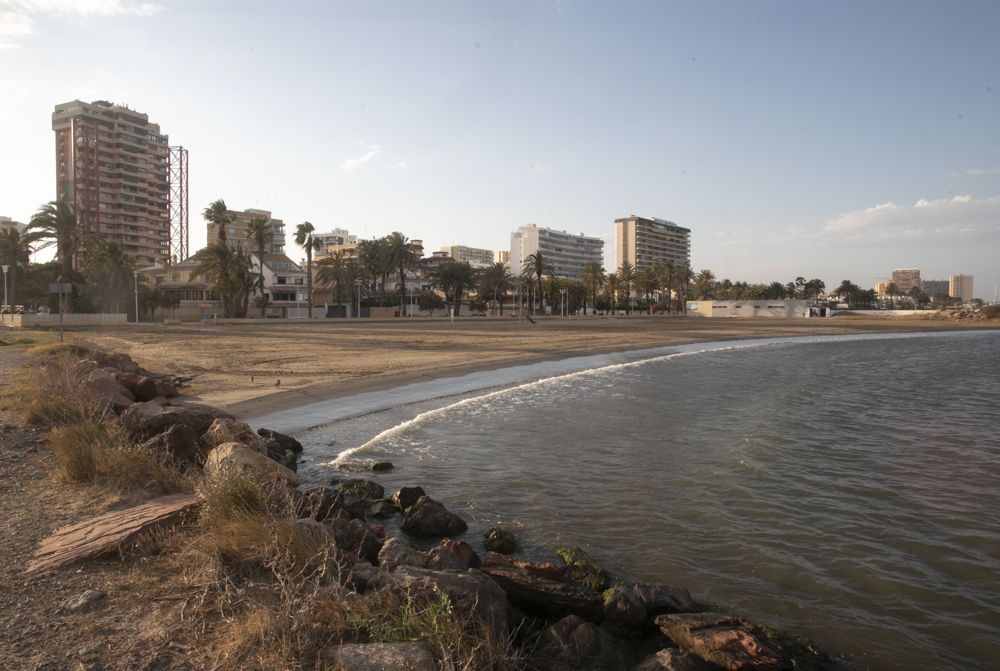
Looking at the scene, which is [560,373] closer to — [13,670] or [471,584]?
[471,584]

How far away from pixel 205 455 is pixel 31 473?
191 cm

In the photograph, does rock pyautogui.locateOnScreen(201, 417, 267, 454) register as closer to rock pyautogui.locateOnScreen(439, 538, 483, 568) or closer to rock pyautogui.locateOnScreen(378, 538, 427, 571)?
rock pyautogui.locateOnScreen(378, 538, 427, 571)

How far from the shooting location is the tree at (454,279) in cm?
9750

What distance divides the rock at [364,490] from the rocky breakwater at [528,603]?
104 centimetres

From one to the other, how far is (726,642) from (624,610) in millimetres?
892

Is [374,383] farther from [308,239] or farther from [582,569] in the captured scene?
[308,239]

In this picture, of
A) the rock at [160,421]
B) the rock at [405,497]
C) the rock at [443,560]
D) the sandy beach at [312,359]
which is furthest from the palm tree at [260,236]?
the rock at [443,560]

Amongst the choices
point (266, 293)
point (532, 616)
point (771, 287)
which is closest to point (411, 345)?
point (532, 616)

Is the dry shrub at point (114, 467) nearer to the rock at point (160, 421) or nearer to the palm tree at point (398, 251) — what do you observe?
the rock at point (160, 421)

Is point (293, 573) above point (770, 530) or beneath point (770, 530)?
above

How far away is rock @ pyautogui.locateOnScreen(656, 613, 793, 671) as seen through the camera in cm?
476

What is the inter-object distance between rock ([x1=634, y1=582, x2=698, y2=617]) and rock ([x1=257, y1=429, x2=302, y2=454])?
296 inches

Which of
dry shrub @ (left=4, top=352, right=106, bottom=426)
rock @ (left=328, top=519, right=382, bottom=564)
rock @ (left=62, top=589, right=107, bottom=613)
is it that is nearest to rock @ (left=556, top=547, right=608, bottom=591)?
rock @ (left=328, top=519, right=382, bottom=564)

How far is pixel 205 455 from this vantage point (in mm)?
8602
